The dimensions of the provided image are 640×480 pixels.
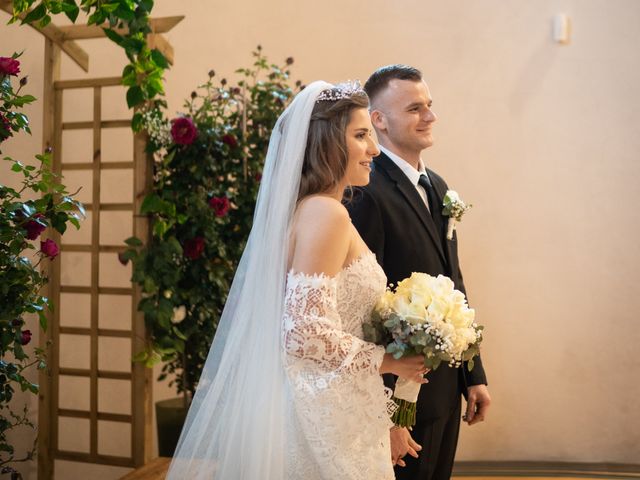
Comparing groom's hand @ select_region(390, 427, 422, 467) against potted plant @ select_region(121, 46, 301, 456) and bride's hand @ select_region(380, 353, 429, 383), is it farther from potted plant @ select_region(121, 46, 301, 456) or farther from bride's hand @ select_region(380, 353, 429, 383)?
potted plant @ select_region(121, 46, 301, 456)

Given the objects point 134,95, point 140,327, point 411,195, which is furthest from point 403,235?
point 140,327

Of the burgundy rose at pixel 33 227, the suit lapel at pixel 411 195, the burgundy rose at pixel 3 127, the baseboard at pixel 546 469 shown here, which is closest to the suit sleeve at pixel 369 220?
the suit lapel at pixel 411 195

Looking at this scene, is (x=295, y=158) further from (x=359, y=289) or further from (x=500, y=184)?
(x=500, y=184)

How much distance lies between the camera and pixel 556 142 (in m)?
4.80

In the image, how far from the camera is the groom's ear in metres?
2.63

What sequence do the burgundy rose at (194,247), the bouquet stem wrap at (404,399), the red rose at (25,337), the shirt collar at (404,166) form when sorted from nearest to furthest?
1. the bouquet stem wrap at (404,399)
2. the red rose at (25,337)
3. the shirt collar at (404,166)
4. the burgundy rose at (194,247)

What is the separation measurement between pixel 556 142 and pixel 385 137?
256 centimetres

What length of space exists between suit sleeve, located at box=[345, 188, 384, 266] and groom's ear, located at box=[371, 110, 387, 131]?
1.19 ft

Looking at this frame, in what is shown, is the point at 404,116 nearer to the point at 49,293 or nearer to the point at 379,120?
the point at 379,120

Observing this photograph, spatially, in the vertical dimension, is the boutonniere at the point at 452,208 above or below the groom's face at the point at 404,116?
below

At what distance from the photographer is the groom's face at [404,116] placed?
8.52ft

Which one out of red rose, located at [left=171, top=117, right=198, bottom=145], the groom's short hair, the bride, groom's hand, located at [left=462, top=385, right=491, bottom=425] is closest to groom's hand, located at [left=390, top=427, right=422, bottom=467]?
the bride

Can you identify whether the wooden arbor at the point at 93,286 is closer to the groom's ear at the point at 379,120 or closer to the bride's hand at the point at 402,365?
the groom's ear at the point at 379,120

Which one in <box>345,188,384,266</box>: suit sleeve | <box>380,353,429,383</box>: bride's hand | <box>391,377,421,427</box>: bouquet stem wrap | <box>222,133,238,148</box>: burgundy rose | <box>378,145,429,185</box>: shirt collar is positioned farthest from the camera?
<box>222,133,238,148</box>: burgundy rose
